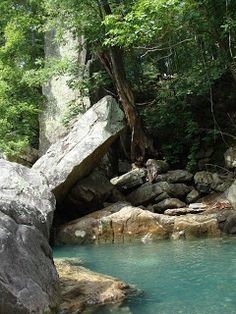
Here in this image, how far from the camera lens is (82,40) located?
53.3ft

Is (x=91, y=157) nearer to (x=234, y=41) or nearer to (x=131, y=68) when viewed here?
(x=234, y=41)

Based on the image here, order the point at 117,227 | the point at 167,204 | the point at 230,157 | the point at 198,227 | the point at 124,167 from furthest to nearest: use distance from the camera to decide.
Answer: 1. the point at 124,167
2. the point at 230,157
3. the point at 167,204
4. the point at 117,227
5. the point at 198,227

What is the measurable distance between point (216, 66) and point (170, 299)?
30.1 ft

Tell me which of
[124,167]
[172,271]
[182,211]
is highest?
[124,167]

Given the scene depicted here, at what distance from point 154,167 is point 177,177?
3.19ft

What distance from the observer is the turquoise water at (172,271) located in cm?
550

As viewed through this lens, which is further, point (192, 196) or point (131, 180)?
point (131, 180)

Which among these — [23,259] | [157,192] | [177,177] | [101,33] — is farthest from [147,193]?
[23,259]

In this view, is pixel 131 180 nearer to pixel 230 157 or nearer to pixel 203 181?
pixel 203 181

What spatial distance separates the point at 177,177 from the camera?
13.9m

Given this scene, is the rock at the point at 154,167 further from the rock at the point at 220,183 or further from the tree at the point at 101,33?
the rock at the point at 220,183

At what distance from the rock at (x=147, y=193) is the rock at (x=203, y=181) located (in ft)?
3.46

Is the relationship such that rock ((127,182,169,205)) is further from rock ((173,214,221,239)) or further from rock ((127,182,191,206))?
rock ((173,214,221,239))

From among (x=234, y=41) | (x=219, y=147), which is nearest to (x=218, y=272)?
(x=234, y=41)
